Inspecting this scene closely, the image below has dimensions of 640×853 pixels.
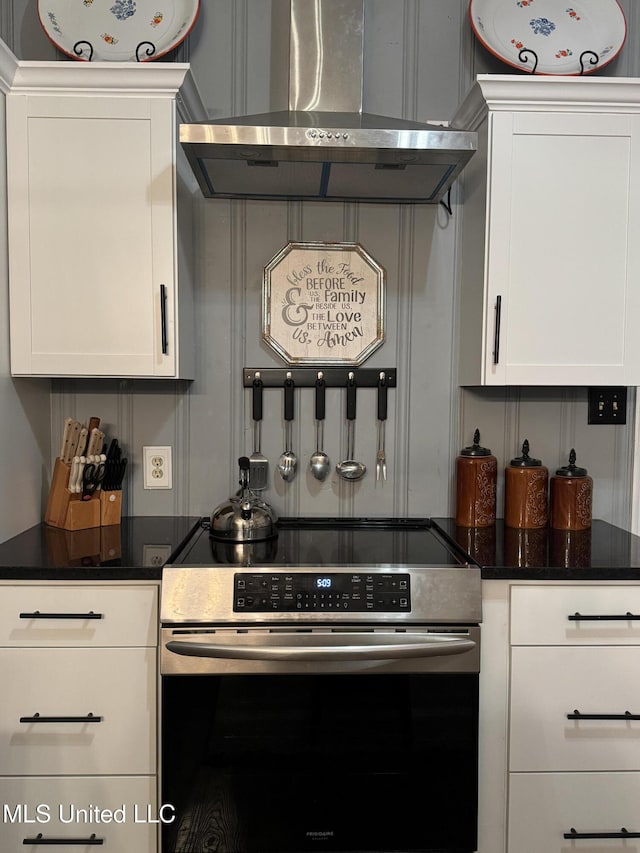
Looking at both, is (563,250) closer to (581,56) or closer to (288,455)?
(581,56)

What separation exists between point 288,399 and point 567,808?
50.6 inches

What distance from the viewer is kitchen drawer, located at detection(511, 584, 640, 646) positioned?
153cm

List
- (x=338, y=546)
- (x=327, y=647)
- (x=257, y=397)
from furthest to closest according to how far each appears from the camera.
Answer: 1. (x=257, y=397)
2. (x=338, y=546)
3. (x=327, y=647)

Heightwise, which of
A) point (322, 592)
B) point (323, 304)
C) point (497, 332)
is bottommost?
point (322, 592)

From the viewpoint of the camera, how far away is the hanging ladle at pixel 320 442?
78.6 inches

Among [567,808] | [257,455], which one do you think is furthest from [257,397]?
[567,808]

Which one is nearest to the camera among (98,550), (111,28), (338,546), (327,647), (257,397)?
(327,647)

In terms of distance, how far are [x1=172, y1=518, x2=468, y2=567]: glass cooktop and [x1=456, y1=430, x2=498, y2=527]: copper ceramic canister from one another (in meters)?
0.11

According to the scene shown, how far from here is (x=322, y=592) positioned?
149cm

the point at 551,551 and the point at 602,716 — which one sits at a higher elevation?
the point at 551,551

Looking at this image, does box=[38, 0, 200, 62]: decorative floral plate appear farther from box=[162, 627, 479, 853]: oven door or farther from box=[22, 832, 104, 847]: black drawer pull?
box=[22, 832, 104, 847]: black drawer pull

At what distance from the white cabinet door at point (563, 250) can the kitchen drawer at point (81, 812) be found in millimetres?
1372

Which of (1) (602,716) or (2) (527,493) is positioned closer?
(1) (602,716)

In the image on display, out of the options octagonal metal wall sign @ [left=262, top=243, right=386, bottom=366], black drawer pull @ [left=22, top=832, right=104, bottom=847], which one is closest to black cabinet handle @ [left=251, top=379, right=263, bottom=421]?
octagonal metal wall sign @ [left=262, top=243, right=386, bottom=366]
